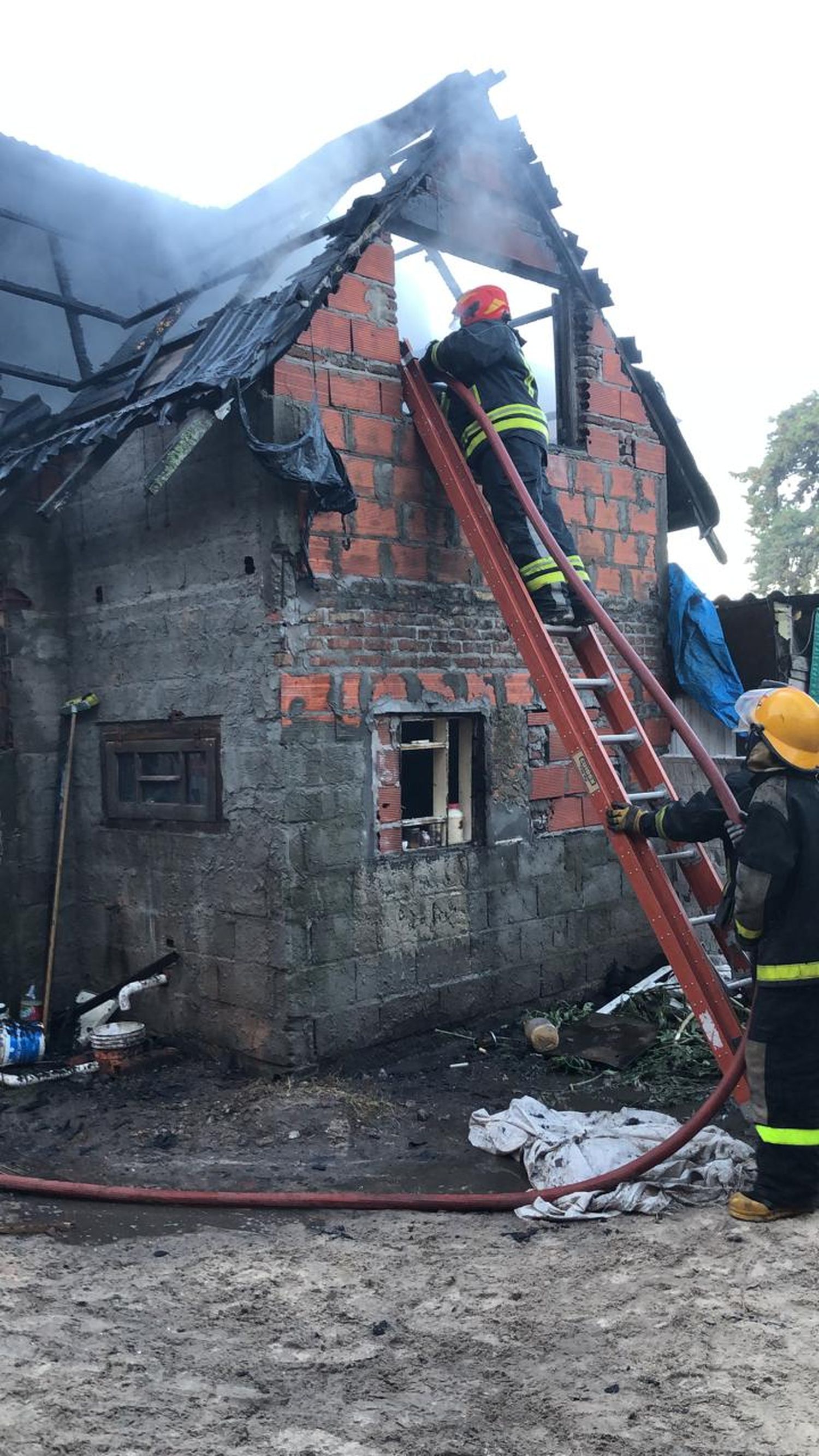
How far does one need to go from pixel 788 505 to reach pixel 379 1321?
2350cm

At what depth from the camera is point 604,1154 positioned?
4.65 metres

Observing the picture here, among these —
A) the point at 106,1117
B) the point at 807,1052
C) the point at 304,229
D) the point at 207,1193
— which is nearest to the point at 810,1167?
the point at 807,1052

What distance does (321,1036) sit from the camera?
5734 mm

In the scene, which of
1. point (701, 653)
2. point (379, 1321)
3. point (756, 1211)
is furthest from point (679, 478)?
point (379, 1321)

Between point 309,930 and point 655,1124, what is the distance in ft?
6.58

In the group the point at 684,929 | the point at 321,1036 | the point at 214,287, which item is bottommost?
the point at 321,1036

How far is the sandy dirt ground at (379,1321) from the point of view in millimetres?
2826

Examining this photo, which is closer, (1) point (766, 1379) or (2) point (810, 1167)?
(1) point (766, 1379)

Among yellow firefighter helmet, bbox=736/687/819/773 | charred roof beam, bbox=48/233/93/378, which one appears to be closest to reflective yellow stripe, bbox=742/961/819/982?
yellow firefighter helmet, bbox=736/687/819/773

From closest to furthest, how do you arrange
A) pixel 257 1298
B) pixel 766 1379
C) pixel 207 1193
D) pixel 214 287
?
pixel 766 1379 < pixel 257 1298 < pixel 207 1193 < pixel 214 287

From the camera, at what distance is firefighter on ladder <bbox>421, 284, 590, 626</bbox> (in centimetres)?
561

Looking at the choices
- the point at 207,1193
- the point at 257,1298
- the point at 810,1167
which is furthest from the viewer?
the point at 207,1193

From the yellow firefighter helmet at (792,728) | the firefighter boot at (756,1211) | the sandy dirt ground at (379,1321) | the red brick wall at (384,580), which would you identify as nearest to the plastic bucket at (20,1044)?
the sandy dirt ground at (379,1321)

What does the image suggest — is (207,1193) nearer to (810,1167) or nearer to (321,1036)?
(321,1036)
